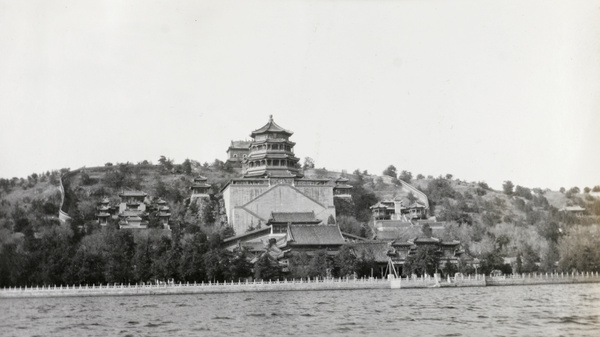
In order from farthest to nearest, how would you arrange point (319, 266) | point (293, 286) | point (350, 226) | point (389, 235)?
point (350, 226), point (389, 235), point (319, 266), point (293, 286)

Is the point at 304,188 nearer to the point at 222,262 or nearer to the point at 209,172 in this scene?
the point at 222,262

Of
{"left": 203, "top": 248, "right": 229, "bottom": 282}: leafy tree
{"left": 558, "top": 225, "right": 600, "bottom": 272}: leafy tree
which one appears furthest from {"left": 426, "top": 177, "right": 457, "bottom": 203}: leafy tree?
{"left": 203, "top": 248, "right": 229, "bottom": 282}: leafy tree

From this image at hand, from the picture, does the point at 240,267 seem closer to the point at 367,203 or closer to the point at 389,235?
the point at 389,235

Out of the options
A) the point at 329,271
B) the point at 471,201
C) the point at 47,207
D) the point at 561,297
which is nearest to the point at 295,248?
the point at 329,271

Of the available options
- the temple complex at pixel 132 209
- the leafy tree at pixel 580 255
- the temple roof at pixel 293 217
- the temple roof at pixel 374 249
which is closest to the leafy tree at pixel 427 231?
the temple roof at pixel 374 249

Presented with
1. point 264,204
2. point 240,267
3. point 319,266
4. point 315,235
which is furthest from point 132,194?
point 319,266
